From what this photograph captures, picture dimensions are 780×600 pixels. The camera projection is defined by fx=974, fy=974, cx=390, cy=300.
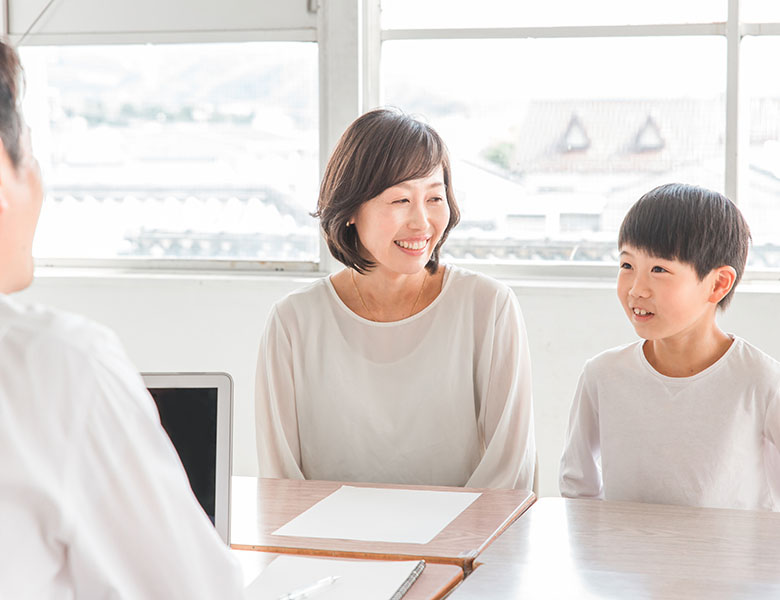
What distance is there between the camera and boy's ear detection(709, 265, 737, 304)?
180 cm

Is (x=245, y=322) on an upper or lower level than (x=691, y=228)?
lower

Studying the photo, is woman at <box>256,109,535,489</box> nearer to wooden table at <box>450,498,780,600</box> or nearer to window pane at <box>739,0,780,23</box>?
wooden table at <box>450,498,780,600</box>

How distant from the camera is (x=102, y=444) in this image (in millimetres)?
658

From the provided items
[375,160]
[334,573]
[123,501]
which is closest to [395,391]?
[375,160]

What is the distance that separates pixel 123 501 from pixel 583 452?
1.31m

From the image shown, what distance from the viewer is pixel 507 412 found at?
1.92 m

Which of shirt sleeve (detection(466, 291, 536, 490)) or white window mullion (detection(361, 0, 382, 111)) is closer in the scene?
shirt sleeve (detection(466, 291, 536, 490))

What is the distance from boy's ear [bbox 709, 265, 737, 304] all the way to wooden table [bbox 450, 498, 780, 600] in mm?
444

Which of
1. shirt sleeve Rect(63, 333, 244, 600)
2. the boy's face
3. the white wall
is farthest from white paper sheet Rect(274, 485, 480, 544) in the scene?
the white wall

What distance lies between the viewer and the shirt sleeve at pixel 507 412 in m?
1.89

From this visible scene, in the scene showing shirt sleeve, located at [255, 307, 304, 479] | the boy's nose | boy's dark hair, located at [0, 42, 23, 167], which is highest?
boy's dark hair, located at [0, 42, 23, 167]

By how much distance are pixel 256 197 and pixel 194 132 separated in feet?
1.07

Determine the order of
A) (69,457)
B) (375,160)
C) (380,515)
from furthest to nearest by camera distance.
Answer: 1. (375,160)
2. (380,515)
3. (69,457)

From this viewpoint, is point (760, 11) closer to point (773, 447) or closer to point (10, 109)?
point (773, 447)
